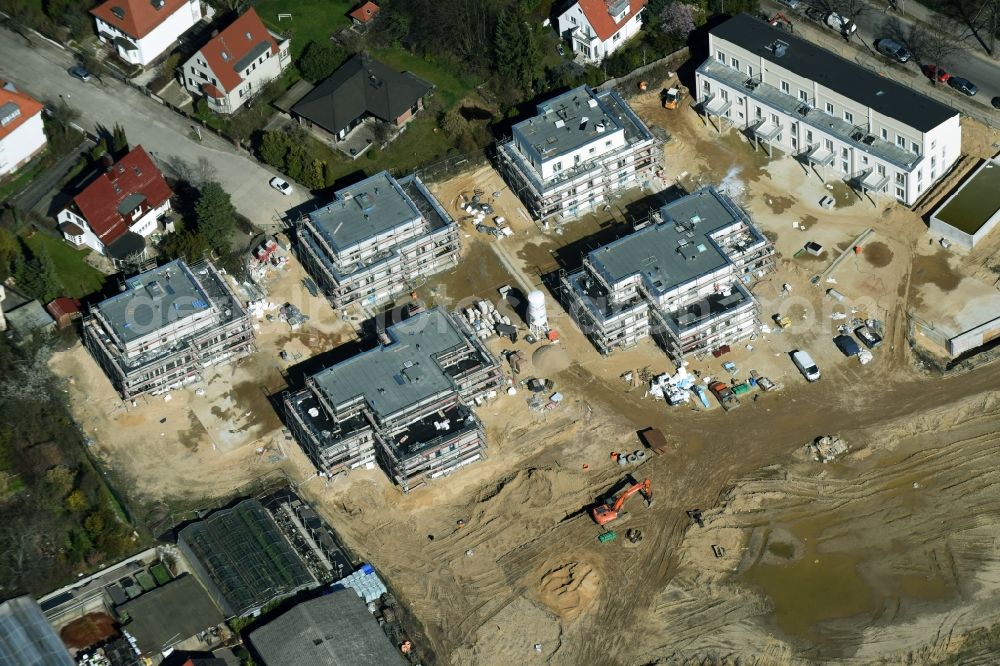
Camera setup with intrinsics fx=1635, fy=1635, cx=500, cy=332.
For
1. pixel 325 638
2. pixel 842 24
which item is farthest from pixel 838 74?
pixel 325 638

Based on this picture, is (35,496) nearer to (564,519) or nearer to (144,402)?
(144,402)

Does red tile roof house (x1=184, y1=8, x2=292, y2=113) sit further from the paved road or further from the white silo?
the white silo

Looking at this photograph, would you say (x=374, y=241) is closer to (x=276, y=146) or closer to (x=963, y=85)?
(x=276, y=146)

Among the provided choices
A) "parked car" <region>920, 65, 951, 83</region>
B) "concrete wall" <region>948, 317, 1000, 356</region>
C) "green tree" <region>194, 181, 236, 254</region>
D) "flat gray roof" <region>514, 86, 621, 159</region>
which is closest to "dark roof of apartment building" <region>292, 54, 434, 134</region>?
"flat gray roof" <region>514, 86, 621, 159</region>

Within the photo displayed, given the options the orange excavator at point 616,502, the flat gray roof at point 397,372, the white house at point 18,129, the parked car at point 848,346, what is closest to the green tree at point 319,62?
the white house at point 18,129

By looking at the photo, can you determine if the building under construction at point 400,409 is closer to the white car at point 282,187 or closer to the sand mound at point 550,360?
the sand mound at point 550,360

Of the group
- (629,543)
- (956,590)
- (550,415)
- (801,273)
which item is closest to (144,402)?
(550,415)

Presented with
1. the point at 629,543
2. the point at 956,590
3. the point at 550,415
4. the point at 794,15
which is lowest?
the point at 956,590
